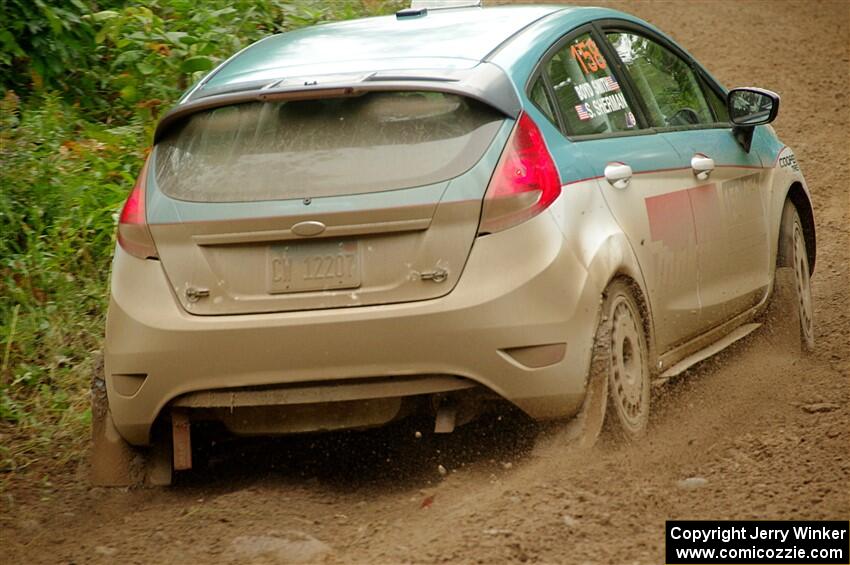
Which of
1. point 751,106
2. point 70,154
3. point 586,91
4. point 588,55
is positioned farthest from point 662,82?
point 70,154

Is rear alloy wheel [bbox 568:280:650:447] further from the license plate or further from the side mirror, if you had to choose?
the side mirror

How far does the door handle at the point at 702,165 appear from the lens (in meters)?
6.34

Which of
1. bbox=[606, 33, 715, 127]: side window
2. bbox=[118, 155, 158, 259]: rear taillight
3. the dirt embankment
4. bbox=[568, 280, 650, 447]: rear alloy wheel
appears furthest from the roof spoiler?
bbox=[606, 33, 715, 127]: side window

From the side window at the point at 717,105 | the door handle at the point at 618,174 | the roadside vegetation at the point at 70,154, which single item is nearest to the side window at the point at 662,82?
the side window at the point at 717,105

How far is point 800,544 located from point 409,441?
1983 mm

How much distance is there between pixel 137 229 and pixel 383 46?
3.90 ft

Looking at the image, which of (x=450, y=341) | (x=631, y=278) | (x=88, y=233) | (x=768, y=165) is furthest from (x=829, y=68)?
(x=450, y=341)

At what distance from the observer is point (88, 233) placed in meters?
8.20

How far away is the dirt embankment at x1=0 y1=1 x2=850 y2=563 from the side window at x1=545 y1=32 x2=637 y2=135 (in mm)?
1178

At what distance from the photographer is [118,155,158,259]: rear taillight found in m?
5.19

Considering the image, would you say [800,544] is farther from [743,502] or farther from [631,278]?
[631,278]

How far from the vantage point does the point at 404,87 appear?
16.4 ft

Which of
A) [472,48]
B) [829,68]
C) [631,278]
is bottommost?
[829,68]

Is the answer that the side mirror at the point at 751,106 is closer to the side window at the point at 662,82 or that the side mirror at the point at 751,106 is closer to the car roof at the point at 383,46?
the side window at the point at 662,82
